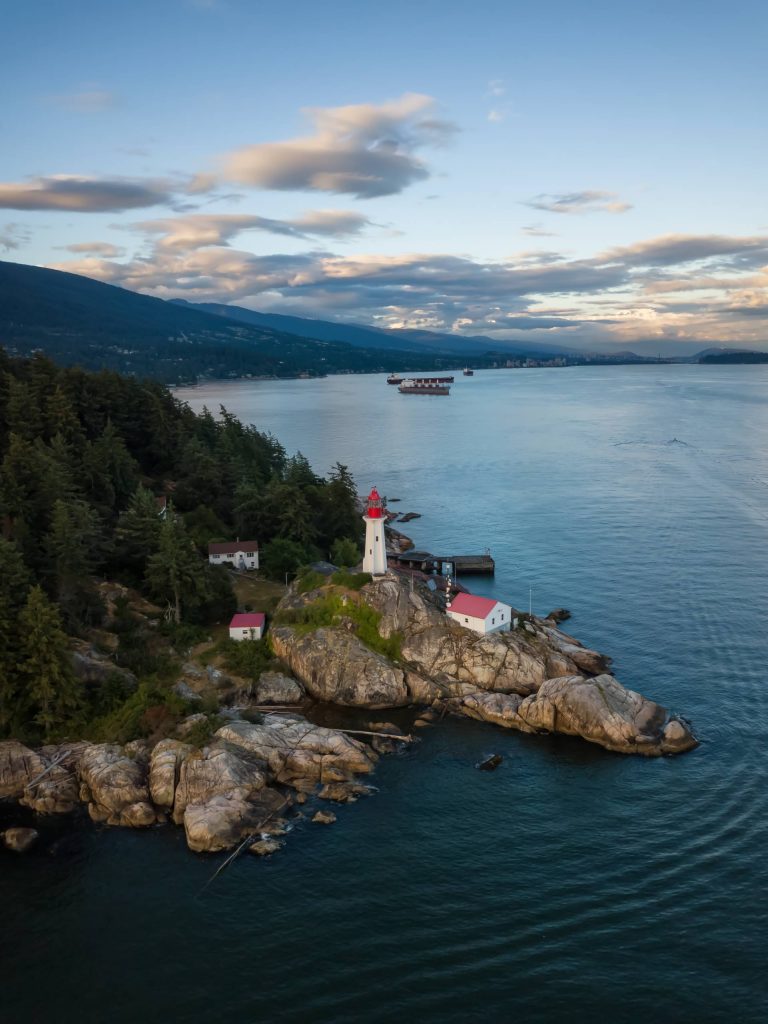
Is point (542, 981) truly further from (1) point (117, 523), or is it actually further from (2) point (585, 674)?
(1) point (117, 523)

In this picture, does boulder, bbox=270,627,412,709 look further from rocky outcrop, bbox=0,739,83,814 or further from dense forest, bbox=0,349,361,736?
rocky outcrop, bbox=0,739,83,814

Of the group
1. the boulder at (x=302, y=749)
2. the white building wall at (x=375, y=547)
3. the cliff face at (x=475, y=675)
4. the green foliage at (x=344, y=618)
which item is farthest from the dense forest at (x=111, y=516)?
the white building wall at (x=375, y=547)

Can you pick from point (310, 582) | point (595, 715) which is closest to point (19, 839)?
point (310, 582)

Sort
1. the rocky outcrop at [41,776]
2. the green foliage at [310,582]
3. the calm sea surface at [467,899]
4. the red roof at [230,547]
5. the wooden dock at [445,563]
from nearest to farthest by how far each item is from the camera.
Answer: the calm sea surface at [467,899]
the rocky outcrop at [41,776]
the green foliage at [310,582]
the red roof at [230,547]
the wooden dock at [445,563]

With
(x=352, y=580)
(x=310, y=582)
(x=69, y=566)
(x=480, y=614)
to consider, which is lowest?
(x=480, y=614)

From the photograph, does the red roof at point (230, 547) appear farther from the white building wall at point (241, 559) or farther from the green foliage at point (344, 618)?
the green foliage at point (344, 618)

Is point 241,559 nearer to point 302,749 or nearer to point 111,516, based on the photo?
point 111,516
